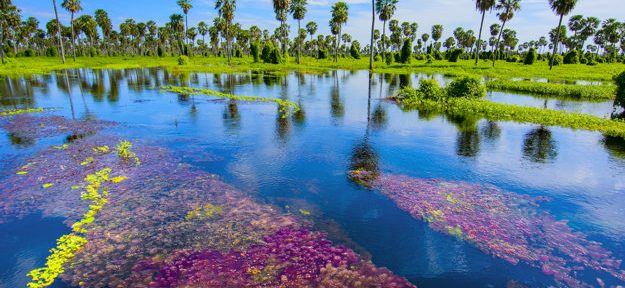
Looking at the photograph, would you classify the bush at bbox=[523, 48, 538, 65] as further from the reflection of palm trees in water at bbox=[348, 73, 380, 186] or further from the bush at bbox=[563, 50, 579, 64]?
the reflection of palm trees in water at bbox=[348, 73, 380, 186]

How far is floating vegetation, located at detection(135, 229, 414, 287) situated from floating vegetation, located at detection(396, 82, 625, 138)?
21.4m

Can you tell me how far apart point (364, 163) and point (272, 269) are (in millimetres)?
8653

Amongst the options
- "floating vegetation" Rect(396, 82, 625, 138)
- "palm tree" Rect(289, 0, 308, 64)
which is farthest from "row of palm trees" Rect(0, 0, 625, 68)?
"floating vegetation" Rect(396, 82, 625, 138)

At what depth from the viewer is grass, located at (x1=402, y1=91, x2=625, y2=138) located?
2289 centimetres

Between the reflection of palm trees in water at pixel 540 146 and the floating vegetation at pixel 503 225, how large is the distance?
556cm


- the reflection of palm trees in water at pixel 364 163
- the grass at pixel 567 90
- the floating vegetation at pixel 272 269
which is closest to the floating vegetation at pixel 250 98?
the reflection of palm trees in water at pixel 364 163

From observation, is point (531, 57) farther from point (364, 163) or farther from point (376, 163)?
point (364, 163)

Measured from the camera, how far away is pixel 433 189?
43.0 feet

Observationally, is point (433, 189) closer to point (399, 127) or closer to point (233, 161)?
point (233, 161)

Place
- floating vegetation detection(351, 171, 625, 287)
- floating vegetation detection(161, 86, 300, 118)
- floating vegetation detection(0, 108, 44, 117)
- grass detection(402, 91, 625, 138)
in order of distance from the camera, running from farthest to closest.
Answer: floating vegetation detection(161, 86, 300, 118) → floating vegetation detection(0, 108, 44, 117) → grass detection(402, 91, 625, 138) → floating vegetation detection(351, 171, 625, 287)

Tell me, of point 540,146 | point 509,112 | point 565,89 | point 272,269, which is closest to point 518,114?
point 509,112

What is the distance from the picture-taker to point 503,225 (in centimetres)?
1061

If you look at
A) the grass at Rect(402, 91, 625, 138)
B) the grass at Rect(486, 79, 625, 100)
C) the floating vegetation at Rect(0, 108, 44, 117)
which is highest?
the grass at Rect(486, 79, 625, 100)

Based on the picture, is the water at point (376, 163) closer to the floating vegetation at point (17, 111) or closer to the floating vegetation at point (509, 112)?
the floating vegetation at point (17, 111)
